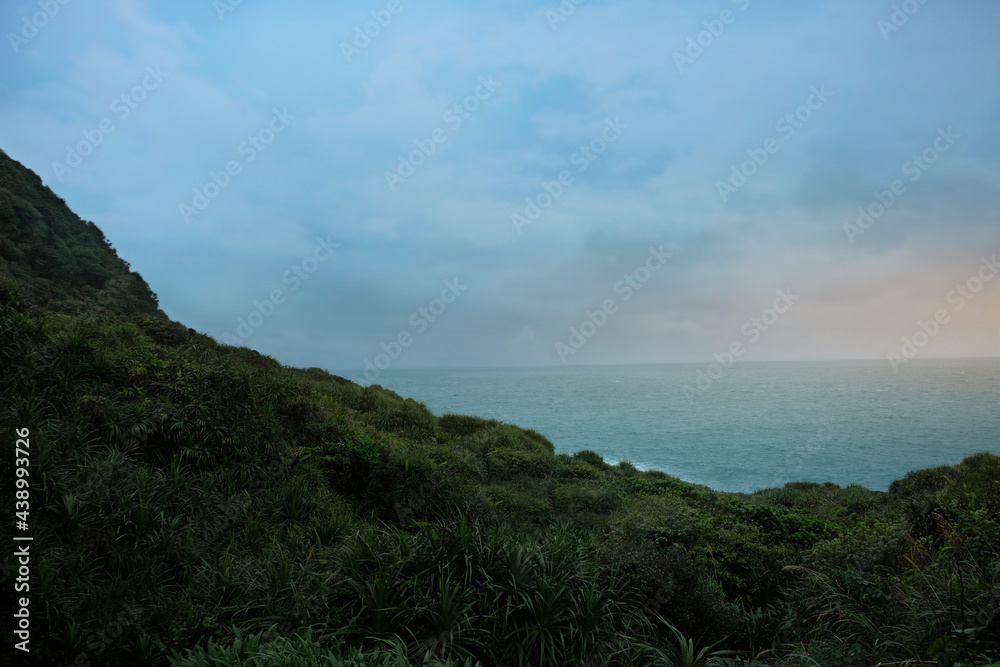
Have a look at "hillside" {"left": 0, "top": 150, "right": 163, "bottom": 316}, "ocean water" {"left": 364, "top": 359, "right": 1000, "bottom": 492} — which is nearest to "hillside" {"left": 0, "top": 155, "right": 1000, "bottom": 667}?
"hillside" {"left": 0, "top": 150, "right": 163, "bottom": 316}

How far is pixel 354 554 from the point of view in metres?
5.41

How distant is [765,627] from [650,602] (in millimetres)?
1589

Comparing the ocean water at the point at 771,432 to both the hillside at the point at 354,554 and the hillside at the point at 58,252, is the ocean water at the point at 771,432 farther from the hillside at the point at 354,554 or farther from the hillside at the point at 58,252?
the hillside at the point at 58,252

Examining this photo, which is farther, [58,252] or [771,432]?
[771,432]

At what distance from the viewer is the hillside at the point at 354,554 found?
14.8 feet

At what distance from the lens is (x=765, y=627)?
19.1 ft

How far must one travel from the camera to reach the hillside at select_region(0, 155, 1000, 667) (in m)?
4.51

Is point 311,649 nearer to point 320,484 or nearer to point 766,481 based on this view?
point 320,484

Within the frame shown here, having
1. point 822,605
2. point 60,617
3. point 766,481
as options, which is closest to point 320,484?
point 60,617

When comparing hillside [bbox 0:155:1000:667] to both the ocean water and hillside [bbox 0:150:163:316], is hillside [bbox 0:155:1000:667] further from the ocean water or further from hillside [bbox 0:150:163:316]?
the ocean water

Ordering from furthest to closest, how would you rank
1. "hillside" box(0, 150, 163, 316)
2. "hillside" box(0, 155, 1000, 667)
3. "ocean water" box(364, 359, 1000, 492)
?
1. "ocean water" box(364, 359, 1000, 492)
2. "hillside" box(0, 150, 163, 316)
3. "hillside" box(0, 155, 1000, 667)

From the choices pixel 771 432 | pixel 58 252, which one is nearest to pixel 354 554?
pixel 58 252

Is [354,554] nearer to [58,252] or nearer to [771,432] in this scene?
[58,252]

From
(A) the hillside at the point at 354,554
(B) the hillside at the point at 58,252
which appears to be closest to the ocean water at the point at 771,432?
(A) the hillside at the point at 354,554
